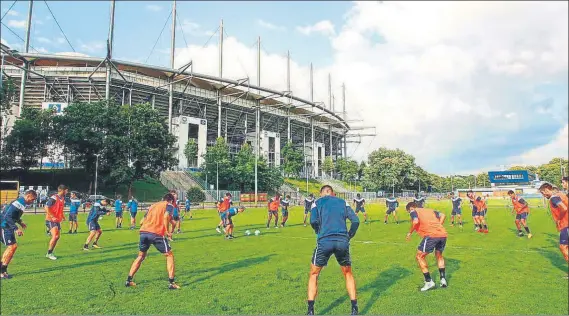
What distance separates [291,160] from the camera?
93.5 metres

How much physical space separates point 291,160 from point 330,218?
86.4 metres

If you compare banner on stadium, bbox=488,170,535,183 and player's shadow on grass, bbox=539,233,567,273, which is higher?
banner on stadium, bbox=488,170,535,183

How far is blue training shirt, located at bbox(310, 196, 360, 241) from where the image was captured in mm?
6988

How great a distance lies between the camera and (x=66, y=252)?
13.9m

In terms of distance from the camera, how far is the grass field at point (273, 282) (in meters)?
7.22

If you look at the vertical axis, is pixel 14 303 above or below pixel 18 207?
below

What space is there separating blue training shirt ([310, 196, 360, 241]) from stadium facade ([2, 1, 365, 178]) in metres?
45.9

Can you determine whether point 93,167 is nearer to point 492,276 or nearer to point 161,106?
point 161,106

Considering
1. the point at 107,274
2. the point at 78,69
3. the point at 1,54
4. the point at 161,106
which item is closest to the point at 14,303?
the point at 107,274

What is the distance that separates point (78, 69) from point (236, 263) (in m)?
65.3

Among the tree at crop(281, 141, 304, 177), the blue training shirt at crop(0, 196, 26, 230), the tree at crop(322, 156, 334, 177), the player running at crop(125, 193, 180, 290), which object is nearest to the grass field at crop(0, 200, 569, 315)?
the player running at crop(125, 193, 180, 290)

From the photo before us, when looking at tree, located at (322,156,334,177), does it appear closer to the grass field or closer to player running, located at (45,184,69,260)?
the grass field

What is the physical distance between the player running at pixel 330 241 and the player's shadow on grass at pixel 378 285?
17.7 inches

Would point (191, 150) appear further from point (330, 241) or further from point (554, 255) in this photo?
point (330, 241)
